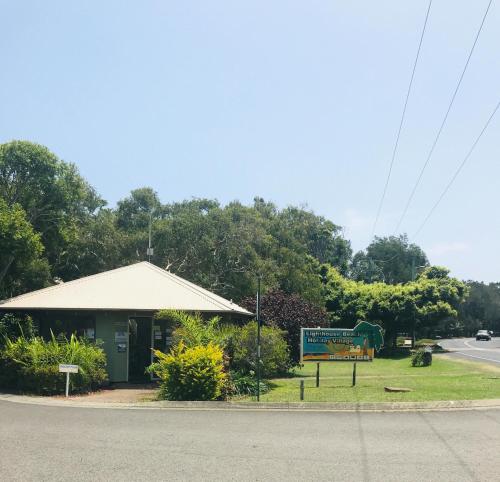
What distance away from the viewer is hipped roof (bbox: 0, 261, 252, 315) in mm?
20156

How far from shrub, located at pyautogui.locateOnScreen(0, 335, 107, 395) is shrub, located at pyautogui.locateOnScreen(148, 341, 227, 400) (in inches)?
119

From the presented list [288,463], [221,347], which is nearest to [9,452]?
[288,463]

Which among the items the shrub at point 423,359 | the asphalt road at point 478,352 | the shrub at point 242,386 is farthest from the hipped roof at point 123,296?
the asphalt road at point 478,352

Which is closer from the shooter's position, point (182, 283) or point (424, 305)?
point (182, 283)

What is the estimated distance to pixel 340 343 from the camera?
1969cm

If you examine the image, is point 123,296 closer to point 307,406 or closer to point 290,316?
point 290,316

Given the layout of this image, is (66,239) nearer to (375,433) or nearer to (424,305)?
(375,433)

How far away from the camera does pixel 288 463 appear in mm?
8352

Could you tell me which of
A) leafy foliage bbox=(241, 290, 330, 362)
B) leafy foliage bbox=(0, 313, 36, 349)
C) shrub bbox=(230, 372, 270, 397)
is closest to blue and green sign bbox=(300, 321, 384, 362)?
shrub bbox=(230, 372, 270, 397)

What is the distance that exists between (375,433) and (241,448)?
2.74 meters

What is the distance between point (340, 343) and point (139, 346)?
23.1 feet

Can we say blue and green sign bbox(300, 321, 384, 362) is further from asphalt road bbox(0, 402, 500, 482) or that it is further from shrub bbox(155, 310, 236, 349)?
asphalt road bbox(0, 402, 500, 482)

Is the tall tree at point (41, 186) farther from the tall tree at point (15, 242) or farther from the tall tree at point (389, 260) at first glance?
the tall tree at point (389, 260)

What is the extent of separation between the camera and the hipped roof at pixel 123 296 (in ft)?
66.1
